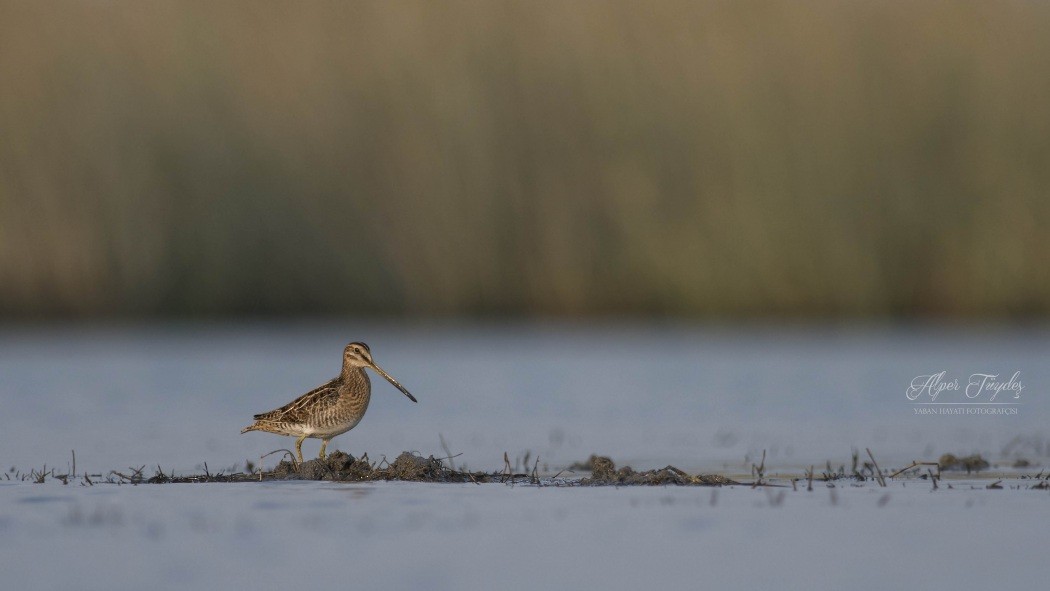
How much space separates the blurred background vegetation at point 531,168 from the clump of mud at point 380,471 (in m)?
16.8

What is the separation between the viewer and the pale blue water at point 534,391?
1335 cm

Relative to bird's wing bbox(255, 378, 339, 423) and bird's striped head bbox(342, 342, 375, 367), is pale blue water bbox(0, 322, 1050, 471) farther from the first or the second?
bird's striped head bbox(342, 342, 375, 367)

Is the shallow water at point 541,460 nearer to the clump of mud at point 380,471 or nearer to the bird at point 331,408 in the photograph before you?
the clump of mud at point 380,471

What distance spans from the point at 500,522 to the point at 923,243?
63.5 ft

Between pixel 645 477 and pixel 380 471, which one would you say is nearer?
pixel 645 477

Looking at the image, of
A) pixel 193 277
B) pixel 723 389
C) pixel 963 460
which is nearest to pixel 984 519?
pixel 963 460

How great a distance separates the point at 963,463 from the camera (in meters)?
11.6

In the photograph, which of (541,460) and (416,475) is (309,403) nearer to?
(416,475)

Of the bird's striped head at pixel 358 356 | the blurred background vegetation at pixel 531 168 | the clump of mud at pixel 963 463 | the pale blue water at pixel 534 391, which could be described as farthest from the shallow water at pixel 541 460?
the blurred background vegetation at pixel 531 168

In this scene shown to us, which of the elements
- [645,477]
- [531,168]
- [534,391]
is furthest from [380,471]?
[531,168]

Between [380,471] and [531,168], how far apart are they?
1870 centimetres

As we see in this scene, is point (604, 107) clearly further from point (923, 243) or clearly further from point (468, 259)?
point (923, 243)

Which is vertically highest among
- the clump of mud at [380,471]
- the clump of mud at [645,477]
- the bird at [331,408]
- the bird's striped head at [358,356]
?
the bird's striped head at [358,356]

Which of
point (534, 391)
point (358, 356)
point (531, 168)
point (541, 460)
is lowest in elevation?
point (541, 460)
